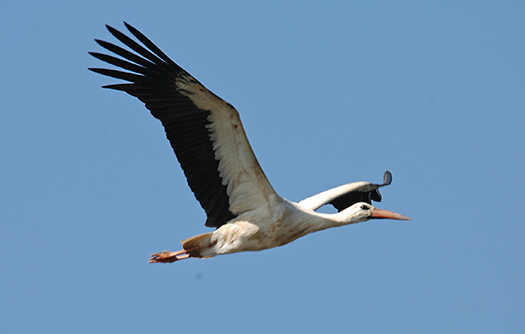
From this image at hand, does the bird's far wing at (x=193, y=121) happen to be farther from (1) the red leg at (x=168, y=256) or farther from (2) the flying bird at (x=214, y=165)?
(1) the red leg at (x=168, y=256)

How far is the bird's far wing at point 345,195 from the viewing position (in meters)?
13.7

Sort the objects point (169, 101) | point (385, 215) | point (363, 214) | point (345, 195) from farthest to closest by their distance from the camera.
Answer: point (345, 195) < point (385, 215) < point (363, 214) < point (169, 101)

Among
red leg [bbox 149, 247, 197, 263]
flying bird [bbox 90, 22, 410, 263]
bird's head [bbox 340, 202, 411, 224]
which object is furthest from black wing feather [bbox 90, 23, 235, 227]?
bird's head [bbox 340, 202, 411, 224]

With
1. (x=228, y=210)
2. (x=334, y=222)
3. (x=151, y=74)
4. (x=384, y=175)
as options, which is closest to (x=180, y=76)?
(x=151, y=74)

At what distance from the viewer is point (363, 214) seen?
42.1ft

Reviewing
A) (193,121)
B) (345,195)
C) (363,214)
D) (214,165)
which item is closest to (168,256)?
(214,165)

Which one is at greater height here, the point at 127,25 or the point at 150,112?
the point at 127,25

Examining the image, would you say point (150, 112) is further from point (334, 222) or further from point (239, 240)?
point (334, 222)

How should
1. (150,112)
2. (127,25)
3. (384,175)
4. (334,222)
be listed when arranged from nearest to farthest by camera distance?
(127,25), (150,112), (334,222), (384,175)

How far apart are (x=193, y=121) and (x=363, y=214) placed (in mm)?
2996

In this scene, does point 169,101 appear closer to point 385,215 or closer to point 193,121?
point 193,121

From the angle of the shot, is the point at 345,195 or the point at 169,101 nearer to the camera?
the point at 169,101

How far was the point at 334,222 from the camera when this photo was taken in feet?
41.4

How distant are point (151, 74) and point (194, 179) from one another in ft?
5.25
